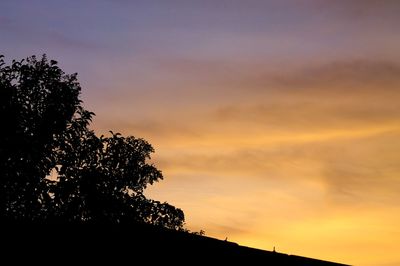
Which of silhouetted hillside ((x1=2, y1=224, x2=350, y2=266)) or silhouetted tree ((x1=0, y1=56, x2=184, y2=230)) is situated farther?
silhouetted tree ((x1=0, y1=56, x2=184, y2=230))

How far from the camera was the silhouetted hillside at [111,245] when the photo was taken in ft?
32.9

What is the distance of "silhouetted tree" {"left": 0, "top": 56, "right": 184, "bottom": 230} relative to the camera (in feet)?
94.8

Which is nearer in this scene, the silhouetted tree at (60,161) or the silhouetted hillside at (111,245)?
the silhouetted hillside at (111,245)

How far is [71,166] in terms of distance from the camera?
102ft

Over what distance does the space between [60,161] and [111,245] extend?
861 inches

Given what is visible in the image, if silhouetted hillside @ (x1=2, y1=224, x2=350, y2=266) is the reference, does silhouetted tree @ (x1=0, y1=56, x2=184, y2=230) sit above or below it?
above

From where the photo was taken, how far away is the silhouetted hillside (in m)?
10.0

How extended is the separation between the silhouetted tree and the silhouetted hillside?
17.8 meters

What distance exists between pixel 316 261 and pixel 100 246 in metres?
4.45

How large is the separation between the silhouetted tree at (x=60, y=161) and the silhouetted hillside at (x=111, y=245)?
1781 centimetres

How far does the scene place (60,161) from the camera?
3091 cm

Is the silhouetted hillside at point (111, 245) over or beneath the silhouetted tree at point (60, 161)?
beneath

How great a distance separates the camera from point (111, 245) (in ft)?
33.0

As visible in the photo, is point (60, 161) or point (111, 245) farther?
point (60, 161)
